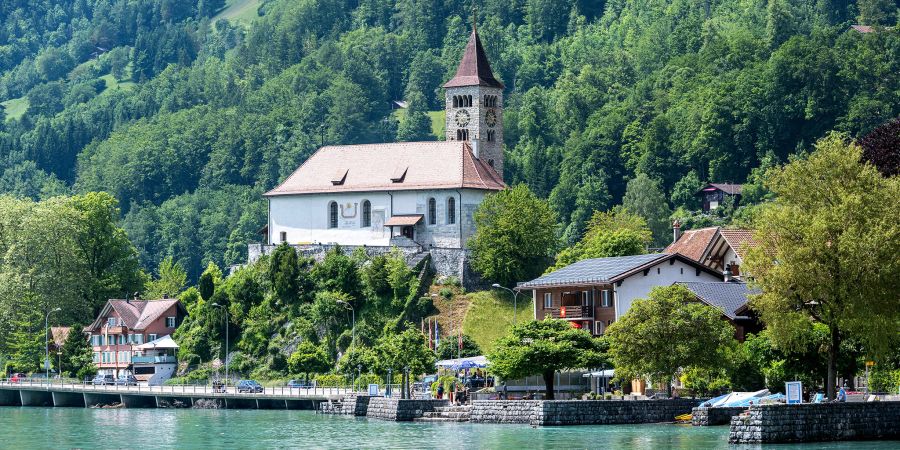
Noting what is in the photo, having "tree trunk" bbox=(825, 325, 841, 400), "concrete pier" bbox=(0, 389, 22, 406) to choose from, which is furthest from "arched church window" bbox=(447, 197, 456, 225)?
"tree trunk" bbox=(825, 325, 841, 400)

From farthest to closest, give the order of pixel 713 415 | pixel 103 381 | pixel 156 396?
pixel 103 381 < pixel 156 396 < pixel 713 415

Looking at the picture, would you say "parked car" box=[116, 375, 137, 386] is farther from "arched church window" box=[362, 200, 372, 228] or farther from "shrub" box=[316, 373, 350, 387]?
"arched church window" box=[362, 200, 372, 228]

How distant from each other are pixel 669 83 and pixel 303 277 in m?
68.8

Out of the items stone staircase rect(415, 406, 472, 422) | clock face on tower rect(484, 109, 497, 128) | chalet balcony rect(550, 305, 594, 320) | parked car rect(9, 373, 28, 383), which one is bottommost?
stone staircase rect(415, 406, 472, 422)

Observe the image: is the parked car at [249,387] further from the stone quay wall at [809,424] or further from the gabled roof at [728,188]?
the gabled roof at [728,188]

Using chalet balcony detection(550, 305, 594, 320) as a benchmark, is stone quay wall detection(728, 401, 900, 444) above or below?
below

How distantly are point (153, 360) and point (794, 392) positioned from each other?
7219 centimetres

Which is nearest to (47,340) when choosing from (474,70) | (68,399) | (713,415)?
(68,399)

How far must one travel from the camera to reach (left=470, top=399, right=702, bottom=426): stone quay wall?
77.6 meters

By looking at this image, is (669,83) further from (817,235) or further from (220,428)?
(817,235)

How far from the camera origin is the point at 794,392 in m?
67.4

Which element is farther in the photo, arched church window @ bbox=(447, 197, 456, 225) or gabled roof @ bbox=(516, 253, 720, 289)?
arched church window @ bbox=(447, 197, 456, 225)

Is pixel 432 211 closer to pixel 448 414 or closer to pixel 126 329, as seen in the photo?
pixel 126 329

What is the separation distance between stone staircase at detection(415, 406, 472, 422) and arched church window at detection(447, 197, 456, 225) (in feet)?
130
